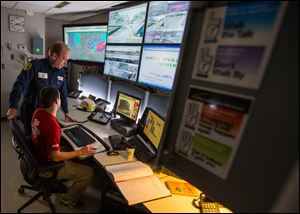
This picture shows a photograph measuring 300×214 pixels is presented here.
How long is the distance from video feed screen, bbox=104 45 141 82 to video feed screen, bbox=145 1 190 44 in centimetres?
25

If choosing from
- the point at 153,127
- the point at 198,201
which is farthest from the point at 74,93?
the point at 198,201

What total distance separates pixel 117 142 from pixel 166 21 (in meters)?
1.11

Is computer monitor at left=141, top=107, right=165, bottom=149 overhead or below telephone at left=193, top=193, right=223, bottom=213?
overhead

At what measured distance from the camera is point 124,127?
6.07 ft

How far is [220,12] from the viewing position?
536 millimetres

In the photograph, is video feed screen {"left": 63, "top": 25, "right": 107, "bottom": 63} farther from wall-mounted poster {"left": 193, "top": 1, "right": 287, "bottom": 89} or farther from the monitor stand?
wall-mounted poster {"left": 193, "top": 1, "right": 287, "bottom": 89}

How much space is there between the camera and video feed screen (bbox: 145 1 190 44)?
5.04 ft

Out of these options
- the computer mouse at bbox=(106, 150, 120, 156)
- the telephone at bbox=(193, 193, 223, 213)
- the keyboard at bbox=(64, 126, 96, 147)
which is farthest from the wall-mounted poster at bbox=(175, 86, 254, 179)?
the keyboard at bbox=(64, 126, 96, 147)

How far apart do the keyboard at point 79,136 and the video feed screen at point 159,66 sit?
732mm

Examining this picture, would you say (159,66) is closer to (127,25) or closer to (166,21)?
(166,21)

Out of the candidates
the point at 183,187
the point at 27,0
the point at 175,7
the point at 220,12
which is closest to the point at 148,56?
the point at 175,7

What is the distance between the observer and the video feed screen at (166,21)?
5.04 feet

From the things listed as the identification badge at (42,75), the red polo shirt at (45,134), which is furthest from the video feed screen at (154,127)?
the identification badge at (42,75)

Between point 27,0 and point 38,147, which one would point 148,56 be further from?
point 27,0
